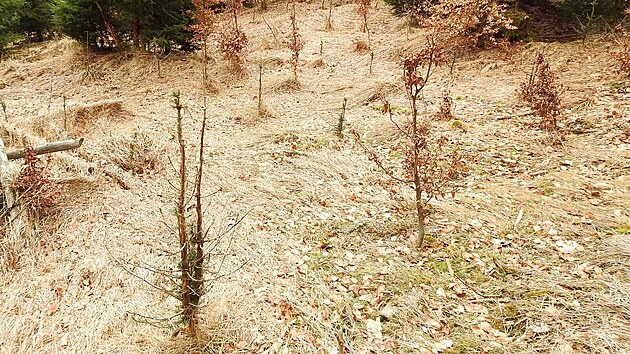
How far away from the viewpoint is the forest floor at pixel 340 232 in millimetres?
2889

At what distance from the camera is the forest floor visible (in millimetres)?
2889

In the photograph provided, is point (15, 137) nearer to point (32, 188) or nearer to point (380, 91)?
point (32, 188)

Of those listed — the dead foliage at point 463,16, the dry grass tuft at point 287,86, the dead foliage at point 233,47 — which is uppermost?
the dead foliage at point 463,16

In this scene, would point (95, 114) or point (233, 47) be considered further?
point (233, 47)

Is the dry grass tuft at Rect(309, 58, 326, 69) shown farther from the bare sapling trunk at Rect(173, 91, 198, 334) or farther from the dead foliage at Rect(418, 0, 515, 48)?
the bare sapling trunk at Rect(173, 91, 198, 334)

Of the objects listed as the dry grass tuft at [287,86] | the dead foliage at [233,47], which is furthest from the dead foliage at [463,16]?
the dead foliage at [233,47]

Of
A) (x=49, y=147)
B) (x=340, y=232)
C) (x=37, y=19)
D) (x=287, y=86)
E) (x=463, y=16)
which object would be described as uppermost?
(x=463, y=16)

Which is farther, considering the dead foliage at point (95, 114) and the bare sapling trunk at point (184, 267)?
the dead foliage at point (95, 114)

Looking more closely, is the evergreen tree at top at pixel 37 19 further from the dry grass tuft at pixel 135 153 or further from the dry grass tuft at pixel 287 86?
the dry grass tuft at pixel 135 153

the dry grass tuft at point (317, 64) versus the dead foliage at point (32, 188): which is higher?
the dry grass tuft at point (317, 64)

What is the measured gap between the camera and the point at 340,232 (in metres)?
4.11

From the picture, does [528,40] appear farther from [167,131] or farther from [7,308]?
[7,308]

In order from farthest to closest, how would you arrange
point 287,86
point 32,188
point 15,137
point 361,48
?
point 361,48 → point 287,86 → point 15,137 → point 32,188

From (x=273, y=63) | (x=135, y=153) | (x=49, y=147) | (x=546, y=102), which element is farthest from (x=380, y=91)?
(x=49, y=147)
